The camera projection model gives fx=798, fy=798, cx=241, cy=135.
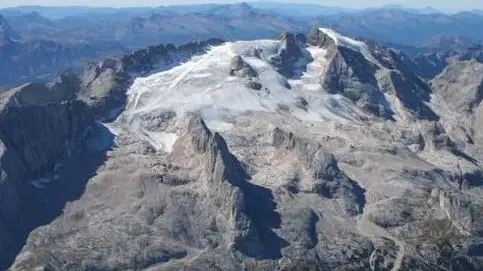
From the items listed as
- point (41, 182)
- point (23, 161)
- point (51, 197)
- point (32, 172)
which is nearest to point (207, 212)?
point (51, 197)

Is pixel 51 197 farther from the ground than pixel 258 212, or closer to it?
closer to it

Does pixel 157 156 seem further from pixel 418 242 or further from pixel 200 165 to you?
pixel 418 242

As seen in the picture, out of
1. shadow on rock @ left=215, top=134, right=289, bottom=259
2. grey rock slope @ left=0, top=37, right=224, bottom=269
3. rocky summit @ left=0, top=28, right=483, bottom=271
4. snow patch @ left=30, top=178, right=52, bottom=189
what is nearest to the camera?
rocky summit @ left=0, top=28, right=483, bottom=271

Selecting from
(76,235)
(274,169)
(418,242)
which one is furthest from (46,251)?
(418,242)

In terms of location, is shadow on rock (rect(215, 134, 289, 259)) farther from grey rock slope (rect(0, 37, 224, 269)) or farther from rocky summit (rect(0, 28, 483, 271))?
grey rock slope (rect(0, 37, 224, 269))

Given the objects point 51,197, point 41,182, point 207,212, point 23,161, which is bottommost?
point 51,197

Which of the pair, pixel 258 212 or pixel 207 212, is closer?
pixel 207 212

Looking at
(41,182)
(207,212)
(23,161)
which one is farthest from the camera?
(41,182)

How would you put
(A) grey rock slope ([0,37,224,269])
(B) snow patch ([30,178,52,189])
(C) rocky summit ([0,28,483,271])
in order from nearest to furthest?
(C) rocky summit ([0,28,483,271])
(A) grey rock slope ([0,37,224,269])
(B) snow patch ([30,178,52,189])

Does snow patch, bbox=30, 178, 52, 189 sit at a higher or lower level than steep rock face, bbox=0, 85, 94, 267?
lower

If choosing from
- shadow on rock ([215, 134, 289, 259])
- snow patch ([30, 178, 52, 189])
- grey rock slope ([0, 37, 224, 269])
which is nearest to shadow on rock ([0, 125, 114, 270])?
grey rock slope ([0, 37, 224, 269])

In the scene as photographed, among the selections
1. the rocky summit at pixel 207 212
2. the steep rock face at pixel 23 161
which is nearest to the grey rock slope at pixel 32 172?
the steep rock face at pixel 23 161

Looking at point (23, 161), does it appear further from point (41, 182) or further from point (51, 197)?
point (51, 197)
